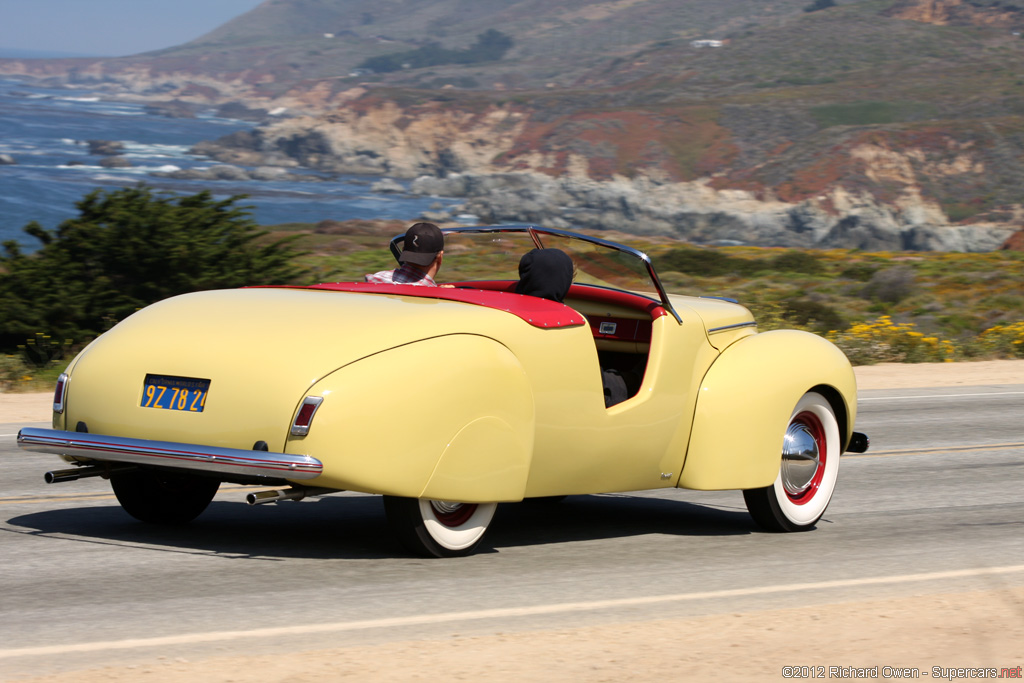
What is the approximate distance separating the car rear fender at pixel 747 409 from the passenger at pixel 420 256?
62.3 inches

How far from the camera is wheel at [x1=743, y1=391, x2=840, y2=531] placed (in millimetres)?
6716

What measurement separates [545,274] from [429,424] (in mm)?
1385

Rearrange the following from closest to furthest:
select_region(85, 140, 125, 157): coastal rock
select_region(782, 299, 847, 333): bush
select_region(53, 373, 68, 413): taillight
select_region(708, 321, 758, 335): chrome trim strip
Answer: select_region(53, 373, 68, 413): taillight
select_region(708, 321, 758, 335): chrome trim strip
select_region(782, 299, 847, 333): bush
select_region(85, 140, 125, 157): coastal rock

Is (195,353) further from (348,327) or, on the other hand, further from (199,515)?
(199,515)

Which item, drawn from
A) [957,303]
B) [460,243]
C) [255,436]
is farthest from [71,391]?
[957,303]

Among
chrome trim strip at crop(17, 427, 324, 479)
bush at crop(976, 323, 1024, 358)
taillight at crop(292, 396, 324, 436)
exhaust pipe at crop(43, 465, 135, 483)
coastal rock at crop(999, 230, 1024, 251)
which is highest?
taillight at crop(292, 396, 324, 436)

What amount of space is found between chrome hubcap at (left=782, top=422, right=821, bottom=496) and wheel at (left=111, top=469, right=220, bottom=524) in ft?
10.2

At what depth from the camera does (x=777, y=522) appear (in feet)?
22.1

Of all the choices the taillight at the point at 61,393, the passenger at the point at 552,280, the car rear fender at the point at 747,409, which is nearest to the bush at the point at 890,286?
the car rear fender at the point at 747,409

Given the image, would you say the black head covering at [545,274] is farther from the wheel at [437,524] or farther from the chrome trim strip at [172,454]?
the chrome trim strip at [172,454]

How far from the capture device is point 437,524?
5.42 m

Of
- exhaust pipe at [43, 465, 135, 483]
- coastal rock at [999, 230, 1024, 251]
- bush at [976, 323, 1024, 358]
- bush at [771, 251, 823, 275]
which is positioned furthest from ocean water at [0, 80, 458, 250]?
exhaust pipe at [43, 465, 135, 483]

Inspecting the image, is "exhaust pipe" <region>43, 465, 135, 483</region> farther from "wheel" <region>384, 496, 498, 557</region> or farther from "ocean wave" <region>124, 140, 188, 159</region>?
"ocean wave" <region>124, 140, 188, 159</region>

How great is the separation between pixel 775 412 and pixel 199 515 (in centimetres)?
313
